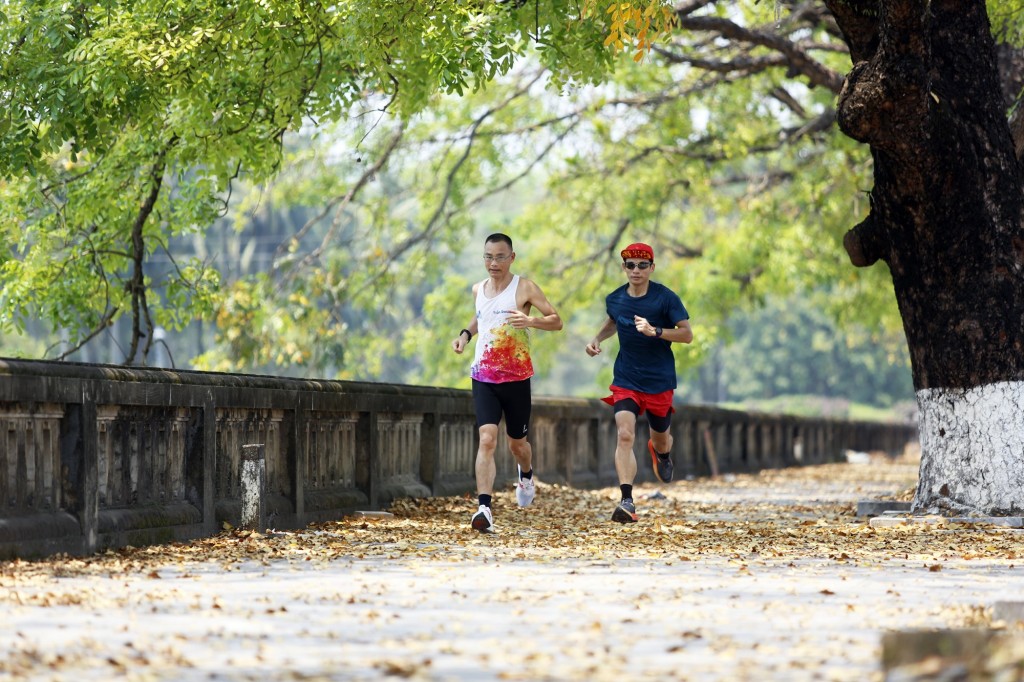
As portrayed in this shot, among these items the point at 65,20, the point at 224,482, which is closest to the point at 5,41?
the point at 65,20

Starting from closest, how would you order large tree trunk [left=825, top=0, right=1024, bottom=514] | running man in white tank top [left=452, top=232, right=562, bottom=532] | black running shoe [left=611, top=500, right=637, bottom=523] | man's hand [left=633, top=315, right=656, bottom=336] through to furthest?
running man in white tank top [left=452, top=232, right=562, bottom=532] < man's hand [left=633, top=315, right=656, bottom=336] < large tree trunk [left=825, top=0, right=1024, bottom=514] < black running shoe [left=611, top=500, right=637, bottom=523]

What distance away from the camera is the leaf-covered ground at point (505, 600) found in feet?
16.6

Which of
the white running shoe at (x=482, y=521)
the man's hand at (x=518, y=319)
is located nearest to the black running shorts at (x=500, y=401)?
the man's hand at (x=518, y=319)

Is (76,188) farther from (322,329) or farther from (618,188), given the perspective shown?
(618,188)

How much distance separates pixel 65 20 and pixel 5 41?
491mm

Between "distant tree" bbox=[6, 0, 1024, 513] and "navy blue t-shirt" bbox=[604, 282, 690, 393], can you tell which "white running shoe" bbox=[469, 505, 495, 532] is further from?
"distant tree" bbox=[6, 0, 1024, 513]

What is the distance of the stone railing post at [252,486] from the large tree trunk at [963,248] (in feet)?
15.4

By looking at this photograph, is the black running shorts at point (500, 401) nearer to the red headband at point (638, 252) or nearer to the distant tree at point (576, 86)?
the red headband at point (638, 252)

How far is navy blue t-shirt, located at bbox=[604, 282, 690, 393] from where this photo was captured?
11.7 meters

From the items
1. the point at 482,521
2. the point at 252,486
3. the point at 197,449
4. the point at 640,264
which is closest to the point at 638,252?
the point at 640,264

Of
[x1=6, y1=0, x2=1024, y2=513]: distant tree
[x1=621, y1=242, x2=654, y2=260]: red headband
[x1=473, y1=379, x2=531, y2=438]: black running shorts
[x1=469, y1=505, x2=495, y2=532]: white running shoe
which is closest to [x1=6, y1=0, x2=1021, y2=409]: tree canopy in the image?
[x1=6, y1=0, x2=1024, y2=513]: distant tree

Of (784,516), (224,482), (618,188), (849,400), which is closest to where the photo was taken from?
(224,482)

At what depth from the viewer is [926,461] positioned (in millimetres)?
11953

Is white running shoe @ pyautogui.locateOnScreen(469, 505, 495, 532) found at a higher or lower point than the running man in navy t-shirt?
lower
